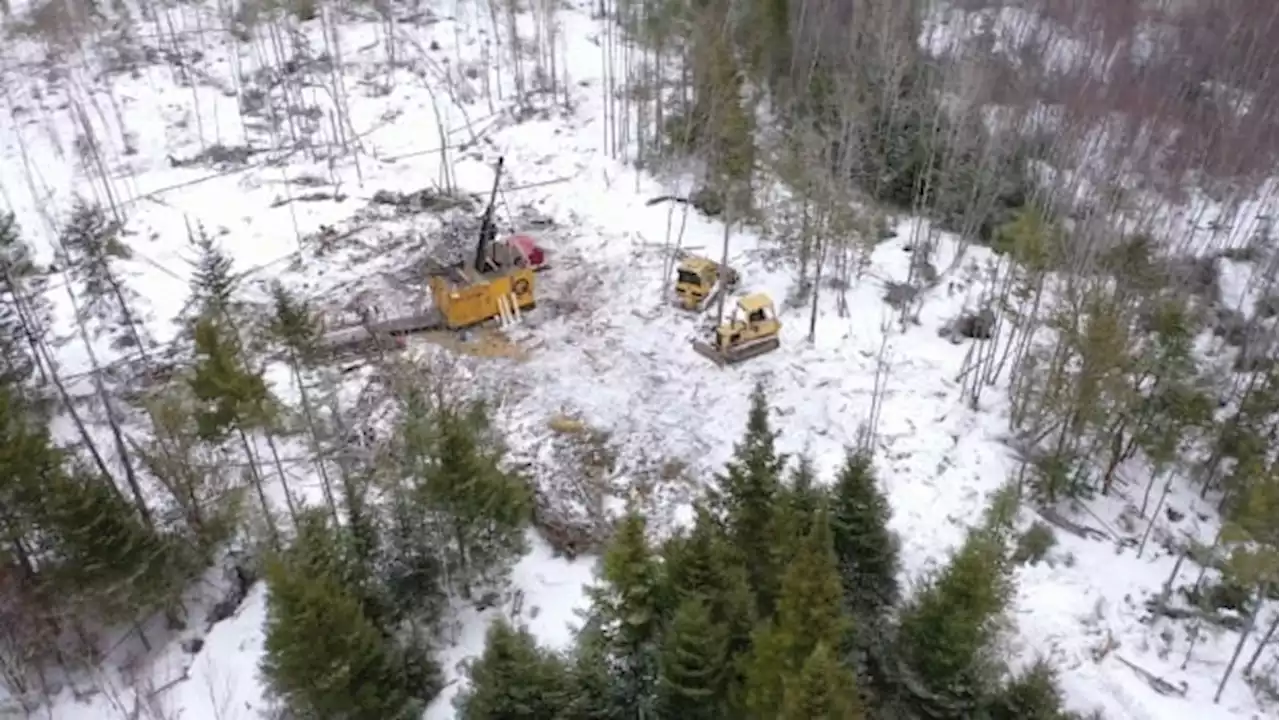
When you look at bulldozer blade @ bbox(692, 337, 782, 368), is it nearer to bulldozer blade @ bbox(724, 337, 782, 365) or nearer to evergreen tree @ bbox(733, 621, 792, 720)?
bulldozer blade @ bbox(724, 337, 782, 365)

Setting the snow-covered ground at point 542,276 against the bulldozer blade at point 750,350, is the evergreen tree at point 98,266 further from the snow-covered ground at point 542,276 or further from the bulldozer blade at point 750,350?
the bulldozer blade at point 750,350

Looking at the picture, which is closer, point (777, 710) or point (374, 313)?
point (777, 710)

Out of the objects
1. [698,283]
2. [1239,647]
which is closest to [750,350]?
[698,283]

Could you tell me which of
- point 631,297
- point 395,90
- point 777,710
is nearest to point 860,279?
point 631,297

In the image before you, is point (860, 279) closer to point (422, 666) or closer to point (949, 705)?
point (949, 705)

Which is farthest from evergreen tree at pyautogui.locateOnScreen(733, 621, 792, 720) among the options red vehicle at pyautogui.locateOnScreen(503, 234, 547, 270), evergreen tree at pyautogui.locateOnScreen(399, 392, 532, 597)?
red vehicle at pyautogui.locateOnScreen(503, 234, 547, 270)

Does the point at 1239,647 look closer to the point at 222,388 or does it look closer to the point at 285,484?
the point at 285,484
